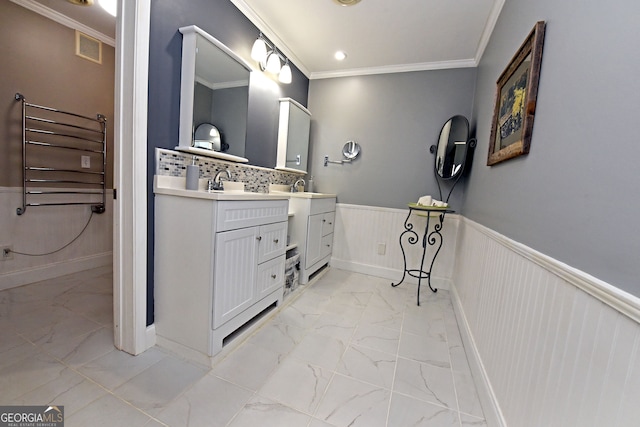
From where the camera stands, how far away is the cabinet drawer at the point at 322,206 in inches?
95.7

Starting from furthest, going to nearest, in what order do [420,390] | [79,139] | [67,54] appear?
[79,139] → [67,54] → [420,390]

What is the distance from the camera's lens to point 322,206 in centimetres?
267

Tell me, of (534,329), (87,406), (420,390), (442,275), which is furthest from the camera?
(442,275)

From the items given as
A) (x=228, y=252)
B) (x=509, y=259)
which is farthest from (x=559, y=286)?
(x=228, y=252)

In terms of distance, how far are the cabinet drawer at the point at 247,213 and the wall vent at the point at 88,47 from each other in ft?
8.28

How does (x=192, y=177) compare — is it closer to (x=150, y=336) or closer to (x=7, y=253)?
(x=150, y=336)

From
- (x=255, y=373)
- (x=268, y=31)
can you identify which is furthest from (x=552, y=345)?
(x=268, y=31)

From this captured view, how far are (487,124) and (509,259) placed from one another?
1.23 meters

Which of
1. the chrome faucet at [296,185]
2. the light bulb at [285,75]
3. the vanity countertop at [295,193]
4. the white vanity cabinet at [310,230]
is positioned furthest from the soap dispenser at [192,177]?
the light bulb at [285,75]

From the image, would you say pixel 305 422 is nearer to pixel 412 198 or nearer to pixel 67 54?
pixel 412 198

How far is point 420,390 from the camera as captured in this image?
1305 millimetres

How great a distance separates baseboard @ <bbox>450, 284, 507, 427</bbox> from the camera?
1.07m

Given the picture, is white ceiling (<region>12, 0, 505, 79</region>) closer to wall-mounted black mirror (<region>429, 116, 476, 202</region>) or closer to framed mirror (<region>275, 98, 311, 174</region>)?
framed mirror (<region>275, 98, 311, 174</region>)

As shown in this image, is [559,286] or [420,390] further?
[420,390]
